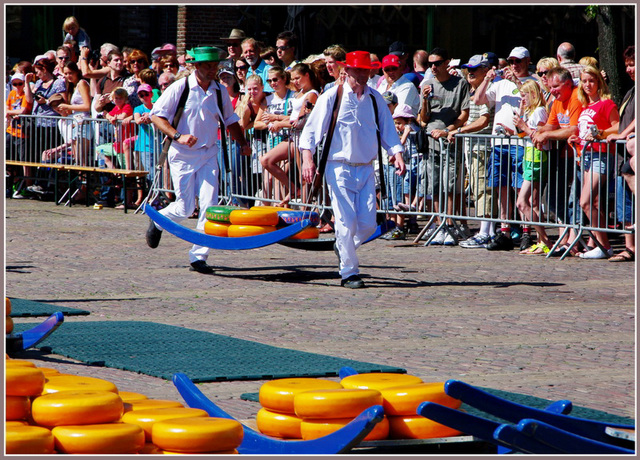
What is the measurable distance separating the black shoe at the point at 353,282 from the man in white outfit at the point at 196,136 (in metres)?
1.65

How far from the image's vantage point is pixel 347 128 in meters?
10.5

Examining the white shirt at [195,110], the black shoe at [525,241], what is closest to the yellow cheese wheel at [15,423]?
the white shirt at [195,110]

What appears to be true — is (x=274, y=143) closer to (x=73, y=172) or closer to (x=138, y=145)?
(x=138, y=145)

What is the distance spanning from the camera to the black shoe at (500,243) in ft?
44.9

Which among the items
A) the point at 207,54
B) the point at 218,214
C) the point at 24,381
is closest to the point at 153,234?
the point at 218,214

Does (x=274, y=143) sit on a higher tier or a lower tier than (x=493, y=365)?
higher

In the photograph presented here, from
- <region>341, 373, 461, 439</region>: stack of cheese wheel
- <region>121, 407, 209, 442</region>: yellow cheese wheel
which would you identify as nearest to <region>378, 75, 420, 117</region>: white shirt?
<region>341, 373, 461, 439</region>: stack of cheese wheel

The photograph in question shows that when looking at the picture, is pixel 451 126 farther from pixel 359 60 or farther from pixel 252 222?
pixel 359 60

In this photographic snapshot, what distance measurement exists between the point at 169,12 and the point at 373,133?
19.3 m

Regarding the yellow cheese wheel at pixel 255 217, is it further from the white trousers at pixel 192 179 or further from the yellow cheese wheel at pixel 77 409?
the yellow cheese wheel at pixel 77 409

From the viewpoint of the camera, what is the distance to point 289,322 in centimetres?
877

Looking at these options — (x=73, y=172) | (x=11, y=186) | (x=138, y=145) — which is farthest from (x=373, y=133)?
(x=11, y=186)

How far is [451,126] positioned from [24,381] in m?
10.3

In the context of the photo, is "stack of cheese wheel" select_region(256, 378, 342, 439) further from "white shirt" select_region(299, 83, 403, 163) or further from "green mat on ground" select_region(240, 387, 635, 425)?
"white shirt" select_region(299, 83, 403, 163)
